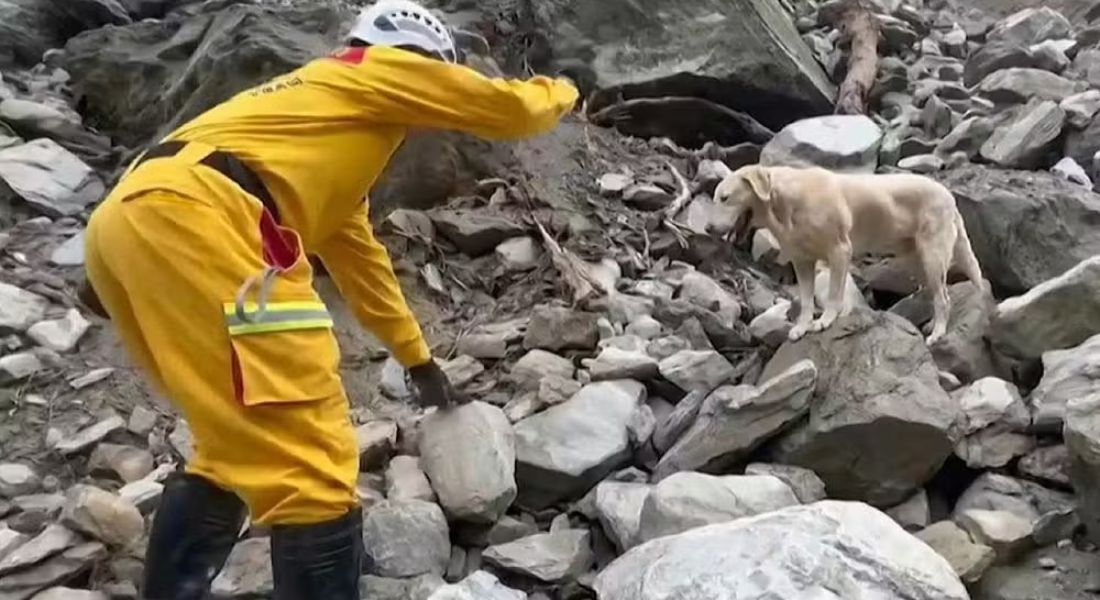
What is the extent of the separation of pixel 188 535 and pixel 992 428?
2626mm

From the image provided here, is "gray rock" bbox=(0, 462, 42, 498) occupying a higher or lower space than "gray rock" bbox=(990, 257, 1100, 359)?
lower

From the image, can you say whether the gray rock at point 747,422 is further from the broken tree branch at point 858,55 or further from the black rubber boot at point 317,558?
the broken tree branch at point 858,55

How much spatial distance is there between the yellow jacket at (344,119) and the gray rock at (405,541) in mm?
897

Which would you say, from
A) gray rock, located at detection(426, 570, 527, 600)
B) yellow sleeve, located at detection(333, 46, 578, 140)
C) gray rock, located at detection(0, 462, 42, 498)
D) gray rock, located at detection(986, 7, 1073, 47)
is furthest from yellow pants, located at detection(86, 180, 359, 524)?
gray rock, located at detection(986, 7, 1073, 47)

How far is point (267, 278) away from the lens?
264 cm

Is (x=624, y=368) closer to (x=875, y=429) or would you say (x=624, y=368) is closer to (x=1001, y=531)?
(x=875, y=429)

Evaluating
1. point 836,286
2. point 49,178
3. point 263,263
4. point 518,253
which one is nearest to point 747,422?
point 836,286

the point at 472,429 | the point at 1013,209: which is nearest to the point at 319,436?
the point at 472,429

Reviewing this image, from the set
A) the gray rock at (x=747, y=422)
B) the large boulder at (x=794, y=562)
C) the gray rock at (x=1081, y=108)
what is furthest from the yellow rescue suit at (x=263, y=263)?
the gray rock at (x=1081, y=108)

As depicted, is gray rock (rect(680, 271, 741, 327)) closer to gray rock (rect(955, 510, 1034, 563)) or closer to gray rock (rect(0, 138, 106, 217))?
gray rock (rect(955, 510, 1034, 563))

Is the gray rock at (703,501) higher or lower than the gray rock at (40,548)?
higher

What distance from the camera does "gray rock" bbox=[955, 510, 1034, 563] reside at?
3.54 m

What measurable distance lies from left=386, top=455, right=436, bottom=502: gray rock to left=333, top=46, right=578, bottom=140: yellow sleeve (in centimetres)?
129

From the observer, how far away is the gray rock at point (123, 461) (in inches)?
162
